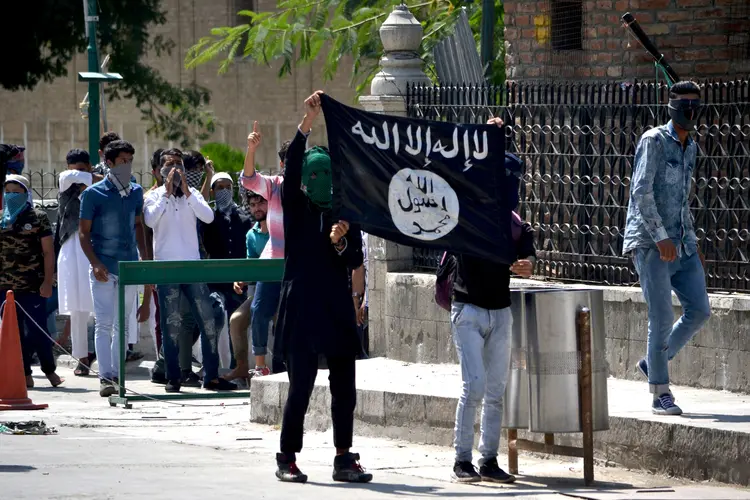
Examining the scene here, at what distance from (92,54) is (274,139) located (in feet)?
84.5

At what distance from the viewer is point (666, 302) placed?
32.2 ft

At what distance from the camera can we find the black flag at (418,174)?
9.31m

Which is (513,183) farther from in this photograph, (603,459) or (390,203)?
(603,459)

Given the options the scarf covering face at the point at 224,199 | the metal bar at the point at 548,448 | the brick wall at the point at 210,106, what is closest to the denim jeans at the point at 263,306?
the scarf covering face at the point at 224,199

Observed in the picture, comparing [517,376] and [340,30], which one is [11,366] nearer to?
[517,376]

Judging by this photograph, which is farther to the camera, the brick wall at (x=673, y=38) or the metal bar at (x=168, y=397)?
the brick wall at (x=673, y=38)

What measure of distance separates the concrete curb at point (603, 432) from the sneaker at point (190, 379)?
2.12 meters

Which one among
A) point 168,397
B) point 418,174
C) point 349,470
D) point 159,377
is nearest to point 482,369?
point 349,470

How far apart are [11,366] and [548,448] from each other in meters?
4.88

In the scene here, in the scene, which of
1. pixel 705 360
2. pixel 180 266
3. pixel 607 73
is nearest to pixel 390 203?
pixel 705 360

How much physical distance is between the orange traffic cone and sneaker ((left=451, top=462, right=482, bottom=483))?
457cm

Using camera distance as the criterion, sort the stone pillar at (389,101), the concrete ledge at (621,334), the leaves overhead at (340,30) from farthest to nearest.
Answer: the leaves overhead at (340,30), the stone pillar at (389,101), the concrete ledge at (621,334)

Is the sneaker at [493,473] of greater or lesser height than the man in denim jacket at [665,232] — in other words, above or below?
below

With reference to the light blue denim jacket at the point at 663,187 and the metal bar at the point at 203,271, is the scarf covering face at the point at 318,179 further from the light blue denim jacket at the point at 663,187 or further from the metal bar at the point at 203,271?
the metal bar at the point at 203,271
